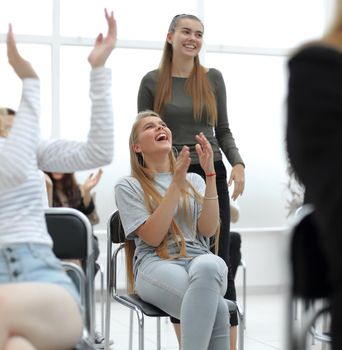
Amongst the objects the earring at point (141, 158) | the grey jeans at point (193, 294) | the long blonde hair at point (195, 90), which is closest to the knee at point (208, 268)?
the grey jeans at point (193, 294)

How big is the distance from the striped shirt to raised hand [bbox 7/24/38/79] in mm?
17

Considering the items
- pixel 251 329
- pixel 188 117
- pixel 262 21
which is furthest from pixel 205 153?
pixel 262 21

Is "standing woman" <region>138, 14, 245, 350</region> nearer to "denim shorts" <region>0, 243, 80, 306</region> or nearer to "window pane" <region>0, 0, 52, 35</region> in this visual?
"denim shorts" <region>0, 243, 80, 306</region>

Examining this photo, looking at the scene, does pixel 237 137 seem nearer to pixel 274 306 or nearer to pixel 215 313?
pixel 274 306

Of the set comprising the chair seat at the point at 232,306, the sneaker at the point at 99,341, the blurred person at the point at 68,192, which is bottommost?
the sneaker at the point at 99,341

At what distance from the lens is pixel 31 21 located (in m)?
6.32

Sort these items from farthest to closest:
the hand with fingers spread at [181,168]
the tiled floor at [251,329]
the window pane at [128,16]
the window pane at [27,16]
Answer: the window pane at [128,16]
the window pane at [27,16]
the tiled floor at [251,329]
the hand with fingers spread at [181,168]

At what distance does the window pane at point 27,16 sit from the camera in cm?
627

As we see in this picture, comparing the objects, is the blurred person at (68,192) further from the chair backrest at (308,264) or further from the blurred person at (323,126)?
the blurred person at (323,126)

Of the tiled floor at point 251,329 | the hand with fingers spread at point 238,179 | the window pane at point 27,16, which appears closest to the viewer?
the hand with fingers spread at point 238,179

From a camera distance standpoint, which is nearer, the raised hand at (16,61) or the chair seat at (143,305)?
the raised hand at (16,61)

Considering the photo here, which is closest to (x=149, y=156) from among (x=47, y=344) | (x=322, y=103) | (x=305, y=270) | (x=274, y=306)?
(x=47, y=344)

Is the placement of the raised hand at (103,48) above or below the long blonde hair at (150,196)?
above

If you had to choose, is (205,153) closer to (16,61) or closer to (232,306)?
(232,306)
